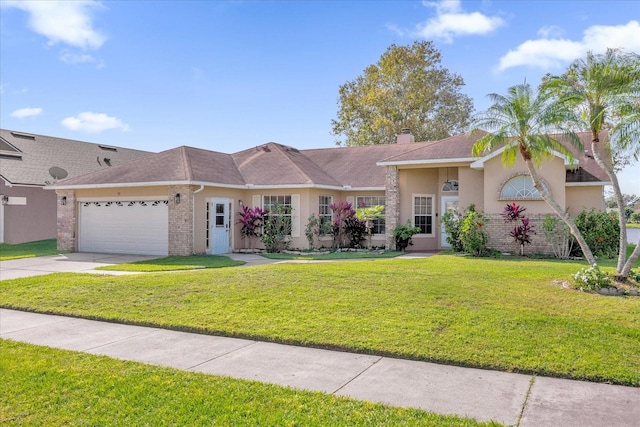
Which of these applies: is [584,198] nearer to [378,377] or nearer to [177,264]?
[177,264]

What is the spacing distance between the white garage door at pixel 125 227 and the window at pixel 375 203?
7.71 m

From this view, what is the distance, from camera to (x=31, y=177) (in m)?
24.4

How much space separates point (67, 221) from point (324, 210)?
10415 mm

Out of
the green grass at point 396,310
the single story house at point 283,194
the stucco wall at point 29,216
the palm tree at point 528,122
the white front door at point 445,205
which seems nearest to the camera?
the green grass at point 396,310

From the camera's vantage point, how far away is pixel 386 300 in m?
8.52

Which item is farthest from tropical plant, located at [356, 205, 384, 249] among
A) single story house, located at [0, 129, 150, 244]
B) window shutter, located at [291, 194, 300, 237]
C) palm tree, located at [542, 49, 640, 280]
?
single story house, located at [0, 129, 150, 244]

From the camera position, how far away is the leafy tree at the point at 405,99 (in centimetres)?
3553

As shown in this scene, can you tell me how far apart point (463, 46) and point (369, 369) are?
16.4 m

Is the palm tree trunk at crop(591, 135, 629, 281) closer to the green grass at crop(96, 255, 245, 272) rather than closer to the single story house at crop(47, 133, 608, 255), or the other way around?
the single story house at crop(47, 133, 608, 255)

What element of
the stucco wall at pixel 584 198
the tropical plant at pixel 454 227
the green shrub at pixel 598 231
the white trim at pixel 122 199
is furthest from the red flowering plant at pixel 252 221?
the stucco wall at pixel 584 198

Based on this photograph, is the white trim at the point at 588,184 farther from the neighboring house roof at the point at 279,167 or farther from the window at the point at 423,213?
the window at the point at 423,213

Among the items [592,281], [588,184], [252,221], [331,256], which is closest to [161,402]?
[592,281]

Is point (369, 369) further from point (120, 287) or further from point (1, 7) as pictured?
point (1, 7)

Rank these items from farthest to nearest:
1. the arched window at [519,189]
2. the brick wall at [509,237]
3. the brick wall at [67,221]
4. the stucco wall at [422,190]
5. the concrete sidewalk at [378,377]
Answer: the brick wall at [67,221]
the stucco wall at [422,190]
the arched window at [519,189]
the brick wall at [509,237]
the concrete sidewalk at [378,377]
